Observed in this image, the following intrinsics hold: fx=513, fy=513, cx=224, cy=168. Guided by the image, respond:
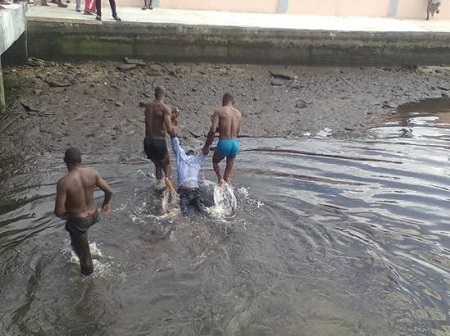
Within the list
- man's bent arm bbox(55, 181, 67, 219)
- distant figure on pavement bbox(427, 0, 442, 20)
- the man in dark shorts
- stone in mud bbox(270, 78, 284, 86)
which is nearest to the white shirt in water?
the man in dark shorts

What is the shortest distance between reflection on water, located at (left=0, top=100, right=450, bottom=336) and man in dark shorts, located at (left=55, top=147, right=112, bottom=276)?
74 cm

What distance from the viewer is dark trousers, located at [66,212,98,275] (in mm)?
5215

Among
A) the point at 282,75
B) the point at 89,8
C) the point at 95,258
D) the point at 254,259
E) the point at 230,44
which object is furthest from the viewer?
the point at 89,8

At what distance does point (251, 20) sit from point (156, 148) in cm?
879

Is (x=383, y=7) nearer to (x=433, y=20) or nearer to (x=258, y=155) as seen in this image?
(x=433, y=20)

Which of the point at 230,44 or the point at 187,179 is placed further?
the point at 230,44

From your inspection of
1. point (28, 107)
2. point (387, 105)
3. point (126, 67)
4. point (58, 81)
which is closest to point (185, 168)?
point (28, 107)

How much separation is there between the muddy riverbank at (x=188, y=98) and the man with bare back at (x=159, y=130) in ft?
5.17

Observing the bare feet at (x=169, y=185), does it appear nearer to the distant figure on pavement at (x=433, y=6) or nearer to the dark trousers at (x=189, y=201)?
the dark trousers at (x=189, y=201)

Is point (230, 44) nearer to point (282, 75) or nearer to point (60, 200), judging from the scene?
point (282, 75)

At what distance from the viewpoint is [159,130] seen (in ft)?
24.0

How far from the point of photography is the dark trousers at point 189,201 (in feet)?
23.5

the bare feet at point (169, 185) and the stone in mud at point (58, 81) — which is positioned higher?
the stone in mud at point (58, 81)

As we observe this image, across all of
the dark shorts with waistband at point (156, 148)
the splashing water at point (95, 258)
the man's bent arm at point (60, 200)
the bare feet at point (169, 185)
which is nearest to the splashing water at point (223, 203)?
the bare feet at point (169, 185)
